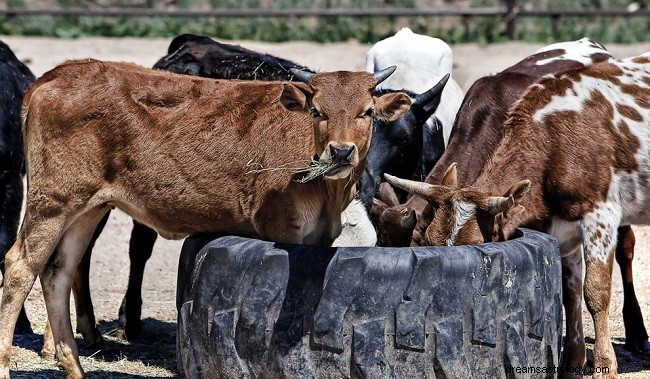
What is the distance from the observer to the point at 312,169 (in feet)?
16.7

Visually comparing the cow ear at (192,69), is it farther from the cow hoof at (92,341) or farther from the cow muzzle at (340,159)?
the cow muzzle at (340,159)

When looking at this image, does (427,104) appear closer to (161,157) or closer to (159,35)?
(161,157)

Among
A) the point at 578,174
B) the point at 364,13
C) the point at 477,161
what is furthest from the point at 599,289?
the point at 364,13

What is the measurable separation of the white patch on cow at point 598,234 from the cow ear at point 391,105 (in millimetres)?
1298

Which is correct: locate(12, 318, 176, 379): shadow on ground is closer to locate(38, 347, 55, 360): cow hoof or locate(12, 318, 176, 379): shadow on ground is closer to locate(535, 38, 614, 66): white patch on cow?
locate(38, 347, 55, 360): cow hoof

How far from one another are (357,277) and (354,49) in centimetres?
1079

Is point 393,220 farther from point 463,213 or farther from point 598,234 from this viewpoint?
point 598,234

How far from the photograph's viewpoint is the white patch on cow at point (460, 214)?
547 cm

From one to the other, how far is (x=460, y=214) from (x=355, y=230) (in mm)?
1116

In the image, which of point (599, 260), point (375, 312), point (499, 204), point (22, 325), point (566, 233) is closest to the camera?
point (375, 312)

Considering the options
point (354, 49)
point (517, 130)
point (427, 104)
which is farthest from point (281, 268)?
point (354, 49)

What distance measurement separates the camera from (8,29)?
16234mm

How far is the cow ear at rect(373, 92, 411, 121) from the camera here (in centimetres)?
545

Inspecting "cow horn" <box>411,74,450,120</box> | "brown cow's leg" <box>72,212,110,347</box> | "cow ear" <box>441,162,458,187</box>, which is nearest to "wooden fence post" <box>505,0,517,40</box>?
"cow horn" <box>411,74,450,120</box>
